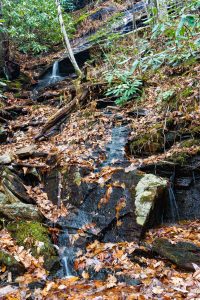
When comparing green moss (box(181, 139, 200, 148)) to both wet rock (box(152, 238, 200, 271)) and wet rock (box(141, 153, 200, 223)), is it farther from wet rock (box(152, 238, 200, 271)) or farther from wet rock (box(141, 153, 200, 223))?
wet rock (box(152, 238, 200, 271))

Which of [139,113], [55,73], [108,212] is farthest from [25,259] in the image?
[55,73]

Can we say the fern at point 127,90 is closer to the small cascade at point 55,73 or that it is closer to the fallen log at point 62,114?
the fallen log at point 62,114

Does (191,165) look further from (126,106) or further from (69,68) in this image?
(69,68)

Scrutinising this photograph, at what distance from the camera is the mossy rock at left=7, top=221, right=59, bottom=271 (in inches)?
179

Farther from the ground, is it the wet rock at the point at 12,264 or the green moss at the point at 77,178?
the green moss at the point at 77,178

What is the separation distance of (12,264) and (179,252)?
2.57 meters

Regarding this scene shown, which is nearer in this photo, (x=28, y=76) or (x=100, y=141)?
(x=100, y=141)

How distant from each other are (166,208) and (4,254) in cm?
316

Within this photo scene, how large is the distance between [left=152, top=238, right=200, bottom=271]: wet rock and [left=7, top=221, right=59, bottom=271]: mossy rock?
5.54 ft

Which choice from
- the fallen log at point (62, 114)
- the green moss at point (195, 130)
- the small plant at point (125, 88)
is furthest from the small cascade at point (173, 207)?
the fallen log at point (62, 114)

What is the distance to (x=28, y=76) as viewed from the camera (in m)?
15.9

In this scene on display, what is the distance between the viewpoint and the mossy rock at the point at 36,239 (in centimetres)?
456

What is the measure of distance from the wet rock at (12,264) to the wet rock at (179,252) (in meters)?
2.12

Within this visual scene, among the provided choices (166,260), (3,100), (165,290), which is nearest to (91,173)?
(166,260)
